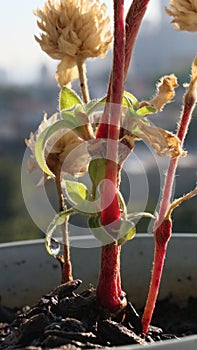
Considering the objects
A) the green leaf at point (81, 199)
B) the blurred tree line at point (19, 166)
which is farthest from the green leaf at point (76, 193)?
the blurred tree line at point (19, 166)

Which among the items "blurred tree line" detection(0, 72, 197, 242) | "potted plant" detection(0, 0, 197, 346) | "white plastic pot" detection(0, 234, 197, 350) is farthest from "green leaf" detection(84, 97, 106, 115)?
"blurred tree line" detection(0, 72, 197, 242)

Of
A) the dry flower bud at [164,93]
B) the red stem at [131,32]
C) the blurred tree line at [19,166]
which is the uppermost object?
the red stem at [131,32]

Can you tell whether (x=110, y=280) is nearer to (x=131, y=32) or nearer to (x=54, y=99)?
(x=131, y=32)

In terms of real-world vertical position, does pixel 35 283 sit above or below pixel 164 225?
below

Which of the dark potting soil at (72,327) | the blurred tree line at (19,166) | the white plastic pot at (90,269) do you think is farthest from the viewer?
the blurred tree line at (19,166)

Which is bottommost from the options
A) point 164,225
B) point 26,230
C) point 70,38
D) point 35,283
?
point 26,230

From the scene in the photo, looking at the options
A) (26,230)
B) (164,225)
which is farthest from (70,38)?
(26,230)

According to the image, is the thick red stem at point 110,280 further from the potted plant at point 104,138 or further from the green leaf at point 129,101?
the green leaf at point 129,101

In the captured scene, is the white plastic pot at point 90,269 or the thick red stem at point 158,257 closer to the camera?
the thick red stem at point 158,257

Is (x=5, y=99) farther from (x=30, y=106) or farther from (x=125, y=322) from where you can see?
(x=125, y=322)
